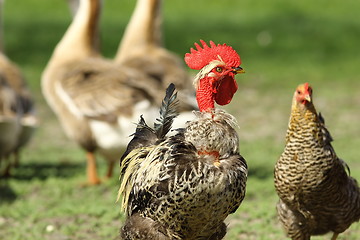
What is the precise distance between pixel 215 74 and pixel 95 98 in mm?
4006

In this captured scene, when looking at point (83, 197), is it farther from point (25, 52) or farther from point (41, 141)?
point (25, 52)

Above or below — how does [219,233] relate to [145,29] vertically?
below

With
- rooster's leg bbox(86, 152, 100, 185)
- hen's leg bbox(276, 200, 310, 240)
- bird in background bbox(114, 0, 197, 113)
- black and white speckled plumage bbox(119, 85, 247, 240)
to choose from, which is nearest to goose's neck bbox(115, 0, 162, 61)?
bird in background bbox(114, 0, 197, 113)

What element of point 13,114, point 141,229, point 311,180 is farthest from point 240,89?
point 141,229

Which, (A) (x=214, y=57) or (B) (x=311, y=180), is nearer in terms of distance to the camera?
(A) (x=214, y=57)

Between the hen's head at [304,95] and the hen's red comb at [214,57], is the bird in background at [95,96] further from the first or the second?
the hen's red comb at [214,57]

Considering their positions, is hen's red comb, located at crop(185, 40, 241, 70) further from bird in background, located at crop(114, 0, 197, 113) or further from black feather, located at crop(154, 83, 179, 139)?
bird in background, located at crop(114, 0, 197, 113)

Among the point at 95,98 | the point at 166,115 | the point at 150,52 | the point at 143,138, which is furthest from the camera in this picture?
the point at 150,52

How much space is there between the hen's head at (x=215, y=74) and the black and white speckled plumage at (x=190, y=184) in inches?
5.7

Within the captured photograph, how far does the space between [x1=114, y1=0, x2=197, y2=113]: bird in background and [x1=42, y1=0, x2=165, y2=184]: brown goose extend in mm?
269

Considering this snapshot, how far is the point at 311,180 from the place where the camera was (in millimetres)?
5438

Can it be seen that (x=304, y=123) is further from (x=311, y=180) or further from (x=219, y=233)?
(x=219, y=233)

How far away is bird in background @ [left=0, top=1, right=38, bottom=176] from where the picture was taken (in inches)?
351

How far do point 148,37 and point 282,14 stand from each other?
13.8m
